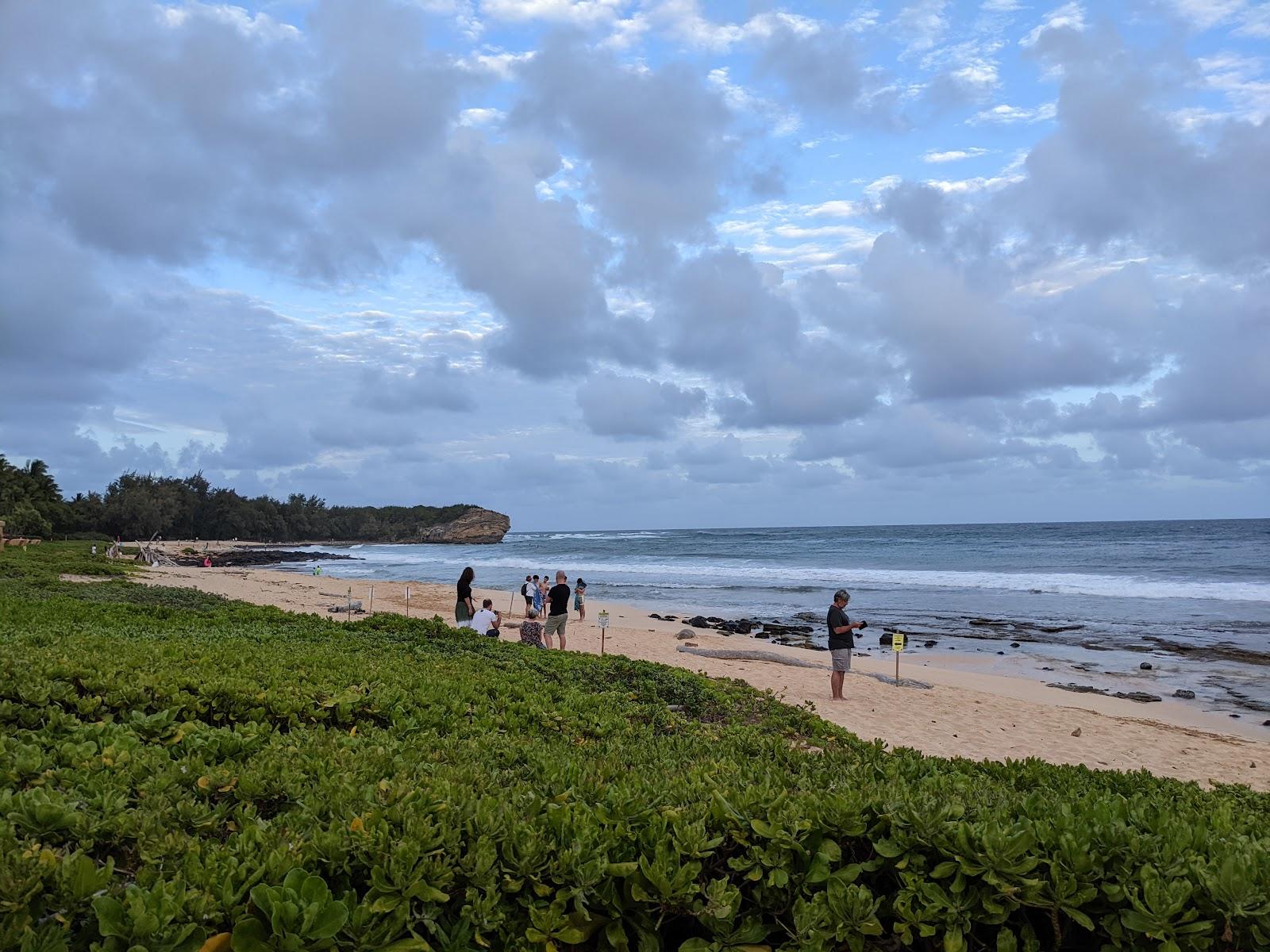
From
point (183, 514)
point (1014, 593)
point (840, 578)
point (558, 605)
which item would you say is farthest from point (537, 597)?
point (183, 514)

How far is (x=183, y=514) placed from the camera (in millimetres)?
105000

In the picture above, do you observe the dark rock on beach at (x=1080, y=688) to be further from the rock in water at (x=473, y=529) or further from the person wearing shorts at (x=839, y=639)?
the rock in water at (x=473, y=529)

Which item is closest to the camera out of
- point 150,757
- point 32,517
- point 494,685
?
point 150,757

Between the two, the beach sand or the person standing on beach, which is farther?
the person standing on beach

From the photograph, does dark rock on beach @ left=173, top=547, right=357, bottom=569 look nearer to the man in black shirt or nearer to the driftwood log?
the driftwood log

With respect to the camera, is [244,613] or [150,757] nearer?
[150,757]

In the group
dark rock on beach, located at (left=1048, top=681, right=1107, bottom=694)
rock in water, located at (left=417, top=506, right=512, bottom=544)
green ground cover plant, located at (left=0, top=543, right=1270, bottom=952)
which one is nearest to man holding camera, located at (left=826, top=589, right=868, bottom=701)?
dark rock on beach, located at (left=1048, top=681, right=1107, bottom=694)

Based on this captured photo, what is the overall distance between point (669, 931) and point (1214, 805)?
3.06 meters

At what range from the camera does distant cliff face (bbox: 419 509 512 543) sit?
414 feet

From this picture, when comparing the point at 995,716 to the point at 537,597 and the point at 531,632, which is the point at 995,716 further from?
the point at 537,597

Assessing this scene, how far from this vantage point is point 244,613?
12039mm

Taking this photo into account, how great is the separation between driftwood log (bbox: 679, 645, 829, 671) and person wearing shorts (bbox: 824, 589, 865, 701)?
490cm

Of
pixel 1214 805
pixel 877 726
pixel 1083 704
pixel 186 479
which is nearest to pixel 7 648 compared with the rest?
pixel 1214 805

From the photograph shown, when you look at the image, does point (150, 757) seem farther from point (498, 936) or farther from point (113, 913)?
point (498, 936)
